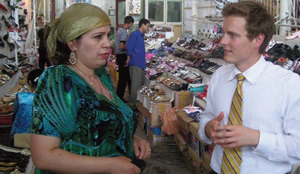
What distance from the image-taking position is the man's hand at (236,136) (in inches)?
60.3

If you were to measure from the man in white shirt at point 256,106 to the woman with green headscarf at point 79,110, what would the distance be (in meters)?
0.49

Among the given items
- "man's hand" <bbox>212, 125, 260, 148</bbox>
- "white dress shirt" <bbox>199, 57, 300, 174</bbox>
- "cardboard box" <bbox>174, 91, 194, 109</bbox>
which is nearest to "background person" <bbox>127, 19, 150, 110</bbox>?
"cardboard box" <bbox>174, 91, 194, 109</bbox>

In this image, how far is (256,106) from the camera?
5.46 feet

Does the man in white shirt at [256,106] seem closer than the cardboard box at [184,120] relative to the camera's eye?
Yes

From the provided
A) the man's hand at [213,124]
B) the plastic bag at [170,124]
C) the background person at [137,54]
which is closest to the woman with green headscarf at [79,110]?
the man's hand at [213,124]

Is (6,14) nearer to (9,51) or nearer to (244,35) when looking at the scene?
(9,51)

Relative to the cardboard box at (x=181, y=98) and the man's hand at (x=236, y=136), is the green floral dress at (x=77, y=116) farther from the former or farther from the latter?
the cardboard box at (x=181, y=98)

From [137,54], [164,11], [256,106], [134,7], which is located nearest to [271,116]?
[256,106]

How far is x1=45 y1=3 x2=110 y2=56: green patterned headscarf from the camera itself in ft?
5.20

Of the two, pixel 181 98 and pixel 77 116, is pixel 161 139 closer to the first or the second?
pixel 181 98

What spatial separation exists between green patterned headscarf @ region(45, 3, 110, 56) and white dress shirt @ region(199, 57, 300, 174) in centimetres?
80

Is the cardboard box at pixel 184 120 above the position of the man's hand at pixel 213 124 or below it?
below

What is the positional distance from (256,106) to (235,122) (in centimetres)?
14

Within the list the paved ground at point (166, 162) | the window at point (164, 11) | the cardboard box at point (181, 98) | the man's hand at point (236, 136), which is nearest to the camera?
the man's hand at point (236, 136)
